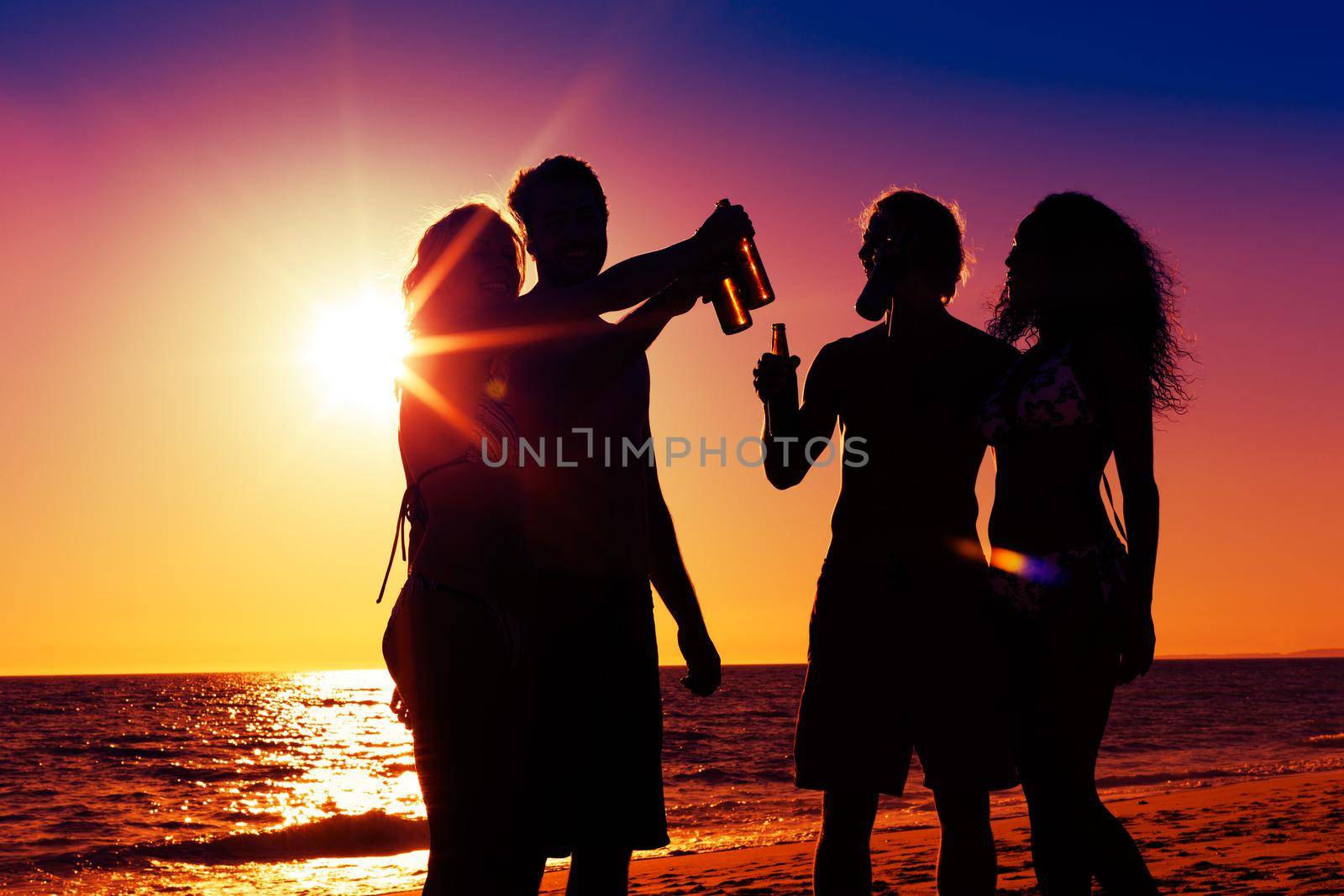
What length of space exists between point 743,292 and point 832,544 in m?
0.87

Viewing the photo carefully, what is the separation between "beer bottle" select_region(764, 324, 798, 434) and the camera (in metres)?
3.44

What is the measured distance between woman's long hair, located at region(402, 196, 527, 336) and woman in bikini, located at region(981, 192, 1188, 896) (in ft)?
5.03

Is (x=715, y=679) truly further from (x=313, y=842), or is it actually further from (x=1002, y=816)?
(x=313, y=842)

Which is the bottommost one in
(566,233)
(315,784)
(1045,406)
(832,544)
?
(315,784)

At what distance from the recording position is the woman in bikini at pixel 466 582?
2088 millimetres

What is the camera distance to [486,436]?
2.20 m

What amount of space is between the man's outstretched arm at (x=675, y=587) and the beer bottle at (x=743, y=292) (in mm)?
496

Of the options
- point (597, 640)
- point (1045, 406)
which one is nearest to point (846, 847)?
point (597, 640)

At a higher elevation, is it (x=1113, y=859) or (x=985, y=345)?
(x=985, y=345)

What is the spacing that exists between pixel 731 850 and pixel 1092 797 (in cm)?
980

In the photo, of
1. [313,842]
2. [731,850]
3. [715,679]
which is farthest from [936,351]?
[313,842]

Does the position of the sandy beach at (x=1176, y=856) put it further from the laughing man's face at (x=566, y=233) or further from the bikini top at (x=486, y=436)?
the bikini top at (x=486, y=436)

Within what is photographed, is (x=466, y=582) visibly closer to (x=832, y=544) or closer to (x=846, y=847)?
(x=832, y=544)

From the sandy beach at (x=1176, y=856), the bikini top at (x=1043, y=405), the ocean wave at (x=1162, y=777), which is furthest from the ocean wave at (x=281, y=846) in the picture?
the bikini top at (x=1043, y=405)
